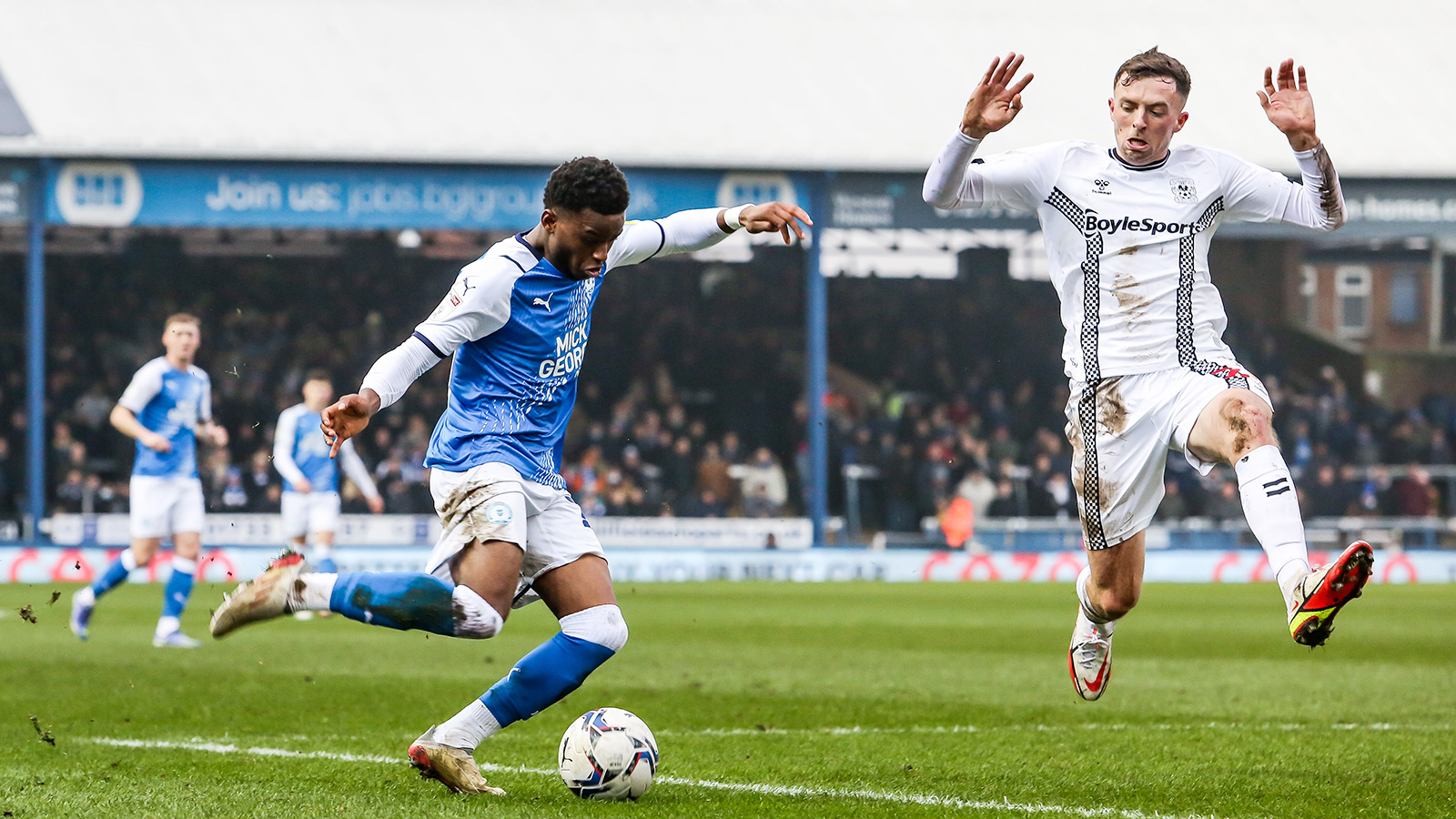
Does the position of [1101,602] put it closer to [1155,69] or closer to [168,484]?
[1155,69]

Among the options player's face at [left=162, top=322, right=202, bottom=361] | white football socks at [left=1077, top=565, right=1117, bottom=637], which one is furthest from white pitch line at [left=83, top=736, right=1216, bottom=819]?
player's face at [left=162, top=322, right=202, bottom=361]

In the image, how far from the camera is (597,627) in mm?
5316

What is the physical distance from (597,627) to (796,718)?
273 cm

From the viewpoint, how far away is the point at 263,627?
1371cm

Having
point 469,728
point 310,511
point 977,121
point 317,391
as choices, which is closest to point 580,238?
point 977,121

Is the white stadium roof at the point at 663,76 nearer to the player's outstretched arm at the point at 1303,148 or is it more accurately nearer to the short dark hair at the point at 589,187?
the player's outstretched arm at the point at 1303,148

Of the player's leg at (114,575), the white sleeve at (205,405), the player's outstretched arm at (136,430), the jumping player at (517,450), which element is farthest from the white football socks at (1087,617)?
the player's leg at (114,575)

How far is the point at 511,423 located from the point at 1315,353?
28050mm

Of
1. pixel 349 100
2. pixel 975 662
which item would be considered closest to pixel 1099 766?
pixel 975 662

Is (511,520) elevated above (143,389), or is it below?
below

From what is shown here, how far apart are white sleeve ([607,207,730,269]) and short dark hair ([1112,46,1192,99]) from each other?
4.98 ft

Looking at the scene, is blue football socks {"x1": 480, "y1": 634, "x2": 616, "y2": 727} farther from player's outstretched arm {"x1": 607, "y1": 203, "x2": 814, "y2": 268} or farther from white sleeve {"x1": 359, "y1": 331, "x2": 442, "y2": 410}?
player's outstretched arm {"x1": 607, "y1": 203, "x2": 814, "y2": 268}

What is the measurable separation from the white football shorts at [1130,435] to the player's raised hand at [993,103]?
1.02m

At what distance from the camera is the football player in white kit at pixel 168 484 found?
1146cm
